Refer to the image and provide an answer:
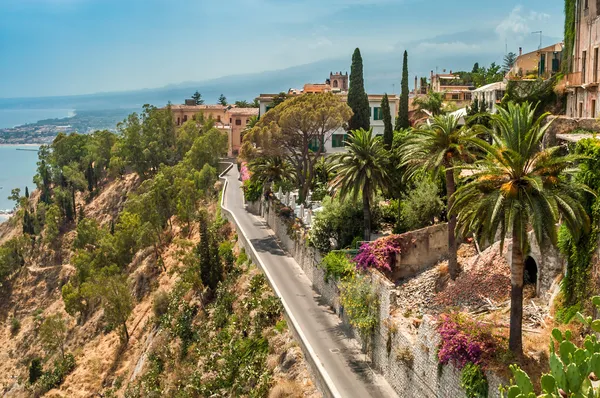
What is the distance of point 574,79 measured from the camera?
38.3 m

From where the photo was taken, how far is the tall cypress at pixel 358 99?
5366 cm

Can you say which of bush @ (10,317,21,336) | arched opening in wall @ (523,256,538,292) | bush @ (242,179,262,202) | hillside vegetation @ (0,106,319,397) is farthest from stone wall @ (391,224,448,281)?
bush @ (10,317,21,336)

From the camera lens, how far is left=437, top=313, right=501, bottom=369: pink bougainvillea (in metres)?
18.2

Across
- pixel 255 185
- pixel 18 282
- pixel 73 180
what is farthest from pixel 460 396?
pixel 73 180

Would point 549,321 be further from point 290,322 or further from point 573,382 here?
point 290,322

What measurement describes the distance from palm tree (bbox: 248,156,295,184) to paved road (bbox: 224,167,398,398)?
4490 mm

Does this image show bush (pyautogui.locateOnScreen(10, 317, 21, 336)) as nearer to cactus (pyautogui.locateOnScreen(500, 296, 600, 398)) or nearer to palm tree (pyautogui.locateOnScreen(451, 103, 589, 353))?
palm tree (pyautogui.locateOnScreen(451, 103, 589, 353))

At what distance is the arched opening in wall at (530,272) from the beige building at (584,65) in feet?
46.3

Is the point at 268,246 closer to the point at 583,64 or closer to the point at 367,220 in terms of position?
the point at 367,220

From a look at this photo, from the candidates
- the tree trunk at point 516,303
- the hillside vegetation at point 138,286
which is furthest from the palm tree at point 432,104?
the tree trunk at point 516,303

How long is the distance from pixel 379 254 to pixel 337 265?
3361 millimetres

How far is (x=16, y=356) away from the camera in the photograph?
67.2 m

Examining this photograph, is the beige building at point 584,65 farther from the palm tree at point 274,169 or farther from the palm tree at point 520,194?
the palm tree at point 274,169

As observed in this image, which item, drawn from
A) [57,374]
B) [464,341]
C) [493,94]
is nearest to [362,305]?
[464,341]
